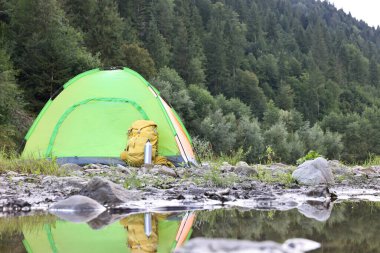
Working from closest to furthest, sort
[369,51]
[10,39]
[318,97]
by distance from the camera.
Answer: [10,39] → [318,97] → [369,51]

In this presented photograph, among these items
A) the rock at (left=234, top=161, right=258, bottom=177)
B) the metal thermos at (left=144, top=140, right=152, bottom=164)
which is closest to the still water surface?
the rock at (left=234, top=161, right=258, bottom=177)

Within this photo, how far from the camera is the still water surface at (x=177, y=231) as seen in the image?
2.42m

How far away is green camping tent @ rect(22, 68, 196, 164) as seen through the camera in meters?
9.94

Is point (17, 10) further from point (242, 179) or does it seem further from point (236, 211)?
point (236, 211)

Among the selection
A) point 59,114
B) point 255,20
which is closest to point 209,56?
point 255,20

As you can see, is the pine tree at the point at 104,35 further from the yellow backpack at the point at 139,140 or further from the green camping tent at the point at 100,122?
the yellow backpack at the point at 139,140

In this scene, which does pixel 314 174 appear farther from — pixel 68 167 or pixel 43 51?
pixel 43 51

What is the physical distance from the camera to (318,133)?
236ft

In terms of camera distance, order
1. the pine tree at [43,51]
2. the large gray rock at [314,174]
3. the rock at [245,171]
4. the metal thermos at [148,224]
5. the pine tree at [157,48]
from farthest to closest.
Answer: the pine tree at [157,48] → the pine tree at [43,51] → the rock at [245,171] → the large gray rock at [314,174] → the metal thermos at [148,224]

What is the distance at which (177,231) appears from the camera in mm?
2834

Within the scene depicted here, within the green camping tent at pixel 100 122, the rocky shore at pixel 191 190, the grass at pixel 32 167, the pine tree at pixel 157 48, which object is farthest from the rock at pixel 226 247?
the pine tree at pixel 157 48

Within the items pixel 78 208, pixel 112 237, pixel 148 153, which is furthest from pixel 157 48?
pixel 112 237

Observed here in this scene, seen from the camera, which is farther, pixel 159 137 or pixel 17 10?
pixel 17 10

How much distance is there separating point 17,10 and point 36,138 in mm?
25488
